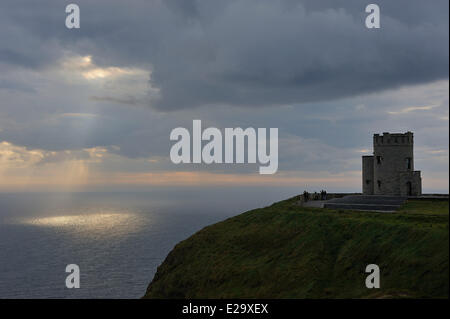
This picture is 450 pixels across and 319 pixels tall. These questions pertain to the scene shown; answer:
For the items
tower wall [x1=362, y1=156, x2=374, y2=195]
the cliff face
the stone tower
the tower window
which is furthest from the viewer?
tower wall [x1=362, y1=156, x2=374, y2=195]

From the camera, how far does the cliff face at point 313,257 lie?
24719 millimetres

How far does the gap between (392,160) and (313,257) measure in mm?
32311

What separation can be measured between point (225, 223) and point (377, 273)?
2639cm

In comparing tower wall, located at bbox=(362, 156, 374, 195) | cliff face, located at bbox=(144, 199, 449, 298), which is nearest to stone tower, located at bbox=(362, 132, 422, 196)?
tower wall, located at bbox=(362, 156, 374, 195)

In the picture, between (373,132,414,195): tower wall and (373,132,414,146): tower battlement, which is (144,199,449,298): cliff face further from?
(373,132,414,146): tower battlement

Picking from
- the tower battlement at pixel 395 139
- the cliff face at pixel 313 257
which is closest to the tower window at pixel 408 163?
the tower battlement at pixel 395 139

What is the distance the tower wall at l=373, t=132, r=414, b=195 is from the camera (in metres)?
56.1

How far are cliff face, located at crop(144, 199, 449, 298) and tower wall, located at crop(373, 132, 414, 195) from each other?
32.0ft

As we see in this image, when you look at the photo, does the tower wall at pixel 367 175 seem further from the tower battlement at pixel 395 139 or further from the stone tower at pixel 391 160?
the tower battlement at pixel 395 139

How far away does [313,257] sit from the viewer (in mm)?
31797
